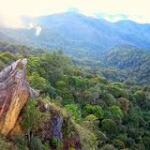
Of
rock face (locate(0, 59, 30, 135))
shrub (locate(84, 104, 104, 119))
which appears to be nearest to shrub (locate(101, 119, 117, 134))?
shrub (locate(84, 104, 104, 119))

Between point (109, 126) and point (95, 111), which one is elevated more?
point (95, 111)

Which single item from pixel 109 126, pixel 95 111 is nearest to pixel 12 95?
pixel 109 126

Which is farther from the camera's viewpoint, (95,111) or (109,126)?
(95,111)

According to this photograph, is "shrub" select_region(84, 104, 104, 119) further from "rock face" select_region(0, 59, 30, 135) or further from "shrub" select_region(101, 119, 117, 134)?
"rock face" select_region(0, 59, 30, 135)

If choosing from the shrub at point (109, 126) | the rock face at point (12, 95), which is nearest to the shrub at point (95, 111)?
the shrub at point (109, 126)

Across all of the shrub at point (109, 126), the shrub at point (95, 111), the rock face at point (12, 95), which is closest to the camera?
the rock face at point (12, 95)

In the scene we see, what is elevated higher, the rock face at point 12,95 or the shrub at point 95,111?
the rock face at point 12,95

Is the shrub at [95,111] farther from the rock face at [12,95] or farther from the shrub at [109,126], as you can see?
the rock face at [12,95]

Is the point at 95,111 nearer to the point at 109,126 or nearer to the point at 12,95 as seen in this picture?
the point at 109,126

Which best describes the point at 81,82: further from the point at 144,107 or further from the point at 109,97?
the point at 144,107

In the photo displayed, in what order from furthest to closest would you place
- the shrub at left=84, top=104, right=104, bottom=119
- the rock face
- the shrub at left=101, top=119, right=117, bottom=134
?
the shrub at left=84, top=104, right=104, bottom=119
the shrub at left=101, top=119, right=117, bottom=134
the rock face
